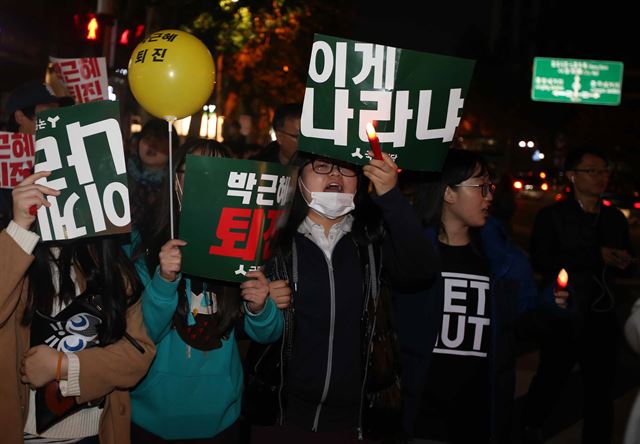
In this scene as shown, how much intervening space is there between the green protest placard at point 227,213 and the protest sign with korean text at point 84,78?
3693 millimetres

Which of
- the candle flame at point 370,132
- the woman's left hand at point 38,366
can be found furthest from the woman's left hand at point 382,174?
the woman's left hand at point 38,366

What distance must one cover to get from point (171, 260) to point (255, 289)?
14.4 inches

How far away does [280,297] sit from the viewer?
10.6 ft

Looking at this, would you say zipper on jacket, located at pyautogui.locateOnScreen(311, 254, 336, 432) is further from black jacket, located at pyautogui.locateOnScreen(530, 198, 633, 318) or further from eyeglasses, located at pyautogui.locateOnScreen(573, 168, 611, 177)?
eyeglasses, located at pyautogui.locateOnScreen(573, 168, 611, 177)

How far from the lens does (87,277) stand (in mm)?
3117

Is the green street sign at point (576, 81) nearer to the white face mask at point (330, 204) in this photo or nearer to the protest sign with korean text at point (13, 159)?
the protest sign with korean text at point (13, 159)

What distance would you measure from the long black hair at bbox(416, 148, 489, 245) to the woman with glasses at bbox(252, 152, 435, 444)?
725 mm

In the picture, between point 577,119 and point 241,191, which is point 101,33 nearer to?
point 241,191

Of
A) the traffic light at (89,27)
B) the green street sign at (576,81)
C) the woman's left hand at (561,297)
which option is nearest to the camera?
the woman's left hand at (561,297)

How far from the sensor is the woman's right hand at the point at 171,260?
305cm

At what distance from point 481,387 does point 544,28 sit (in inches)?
1622

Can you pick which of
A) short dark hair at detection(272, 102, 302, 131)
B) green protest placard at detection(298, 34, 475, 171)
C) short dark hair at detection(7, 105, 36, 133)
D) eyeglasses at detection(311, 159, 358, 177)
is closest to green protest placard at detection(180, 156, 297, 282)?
green protest placard at detection(298, 34, 475, 171)

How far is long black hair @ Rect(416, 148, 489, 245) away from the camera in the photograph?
419 cm

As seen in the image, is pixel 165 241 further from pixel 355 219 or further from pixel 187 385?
pixel 355 219
